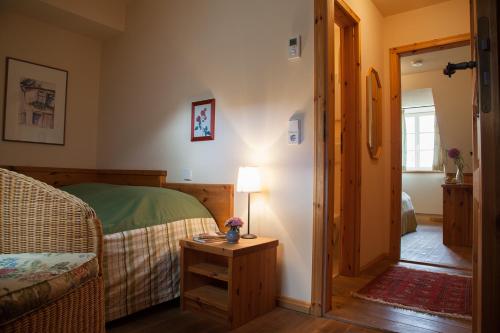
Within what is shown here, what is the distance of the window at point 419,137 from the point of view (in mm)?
6747

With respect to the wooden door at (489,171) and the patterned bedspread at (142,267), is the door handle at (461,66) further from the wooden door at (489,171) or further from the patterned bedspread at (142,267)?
the patterned bedspread at (142,267)

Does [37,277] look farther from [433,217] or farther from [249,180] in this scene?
[433,217]

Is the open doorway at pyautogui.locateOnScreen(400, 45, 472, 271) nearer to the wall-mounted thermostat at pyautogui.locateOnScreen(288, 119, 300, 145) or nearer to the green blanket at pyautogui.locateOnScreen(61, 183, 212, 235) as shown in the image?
the wall-mounted thermostat at pyautogui.locateOnScreen(288, 119, 300, 145)

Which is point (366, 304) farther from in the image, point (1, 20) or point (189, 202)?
point (1, 20)

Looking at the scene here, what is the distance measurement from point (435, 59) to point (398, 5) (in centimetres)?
212

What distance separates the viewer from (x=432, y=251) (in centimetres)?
390

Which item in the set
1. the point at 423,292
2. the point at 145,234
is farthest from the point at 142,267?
the point at 423,292

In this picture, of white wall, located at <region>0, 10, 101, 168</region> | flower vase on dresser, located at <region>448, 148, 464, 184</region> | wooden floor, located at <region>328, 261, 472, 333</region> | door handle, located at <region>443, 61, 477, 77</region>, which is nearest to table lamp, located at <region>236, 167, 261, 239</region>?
wooden floor, located at <region>328, 261, 472, 333</region>

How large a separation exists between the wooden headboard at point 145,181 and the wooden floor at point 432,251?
216 cm

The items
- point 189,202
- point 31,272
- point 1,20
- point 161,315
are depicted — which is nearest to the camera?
point 31,272

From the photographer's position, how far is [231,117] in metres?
2.62

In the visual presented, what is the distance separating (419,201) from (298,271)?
532cm

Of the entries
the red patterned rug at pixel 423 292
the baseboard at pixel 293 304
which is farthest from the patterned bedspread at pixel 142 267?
the red patterned rug at pixel 423 292

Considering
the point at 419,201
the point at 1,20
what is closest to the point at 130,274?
the point at 1,20
